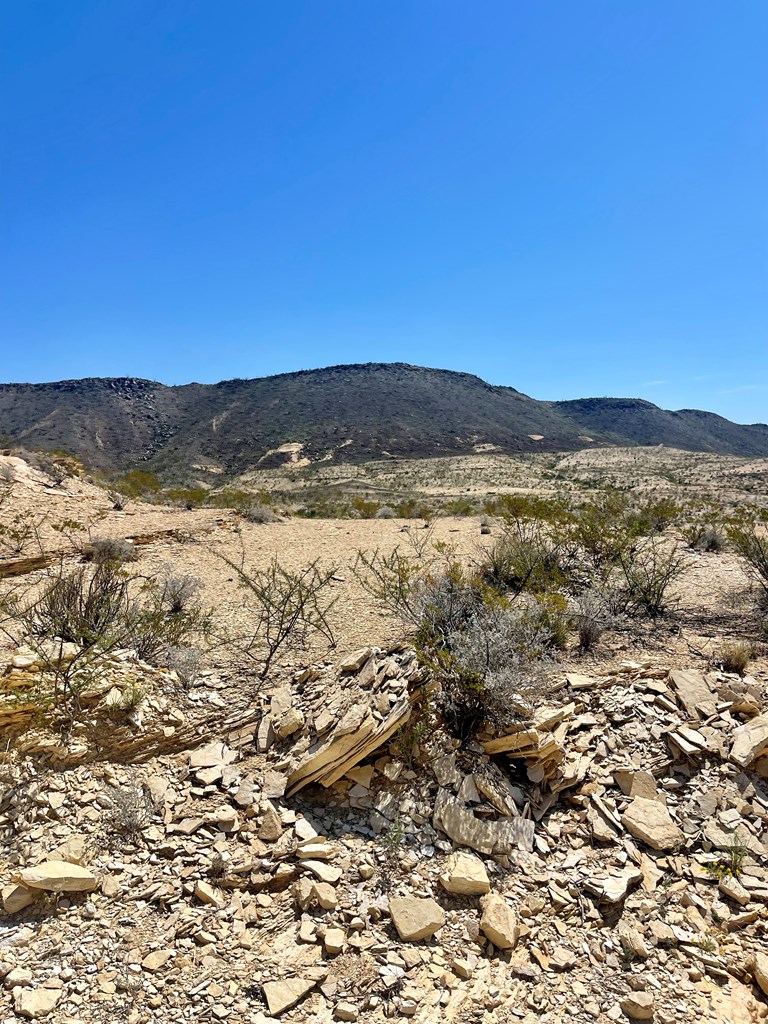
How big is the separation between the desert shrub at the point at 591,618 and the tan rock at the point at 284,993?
13.9 feet

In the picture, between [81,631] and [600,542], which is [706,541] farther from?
[81,631]

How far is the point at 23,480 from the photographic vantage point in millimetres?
14828

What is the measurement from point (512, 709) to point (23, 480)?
15790 millimetres

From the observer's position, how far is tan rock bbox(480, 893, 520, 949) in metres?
2.97

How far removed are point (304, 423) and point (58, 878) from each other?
6665 cm

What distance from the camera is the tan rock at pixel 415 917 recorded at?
2.94m

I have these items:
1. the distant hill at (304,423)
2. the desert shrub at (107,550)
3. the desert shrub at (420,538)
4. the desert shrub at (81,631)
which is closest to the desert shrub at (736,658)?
the desert shrub at (420,538)

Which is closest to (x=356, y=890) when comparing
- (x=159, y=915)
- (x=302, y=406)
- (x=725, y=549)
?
(x=159, y=915)

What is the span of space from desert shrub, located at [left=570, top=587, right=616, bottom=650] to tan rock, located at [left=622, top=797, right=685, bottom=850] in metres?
2.07

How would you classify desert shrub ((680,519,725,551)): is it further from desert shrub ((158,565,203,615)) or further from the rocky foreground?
desert shrub ((158,565,203,615))

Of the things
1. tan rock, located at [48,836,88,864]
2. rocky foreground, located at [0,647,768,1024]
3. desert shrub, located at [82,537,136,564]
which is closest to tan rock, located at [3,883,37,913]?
rocky foreground, located at [0,647,768,1024]

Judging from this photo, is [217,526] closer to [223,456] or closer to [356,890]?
[356,890]

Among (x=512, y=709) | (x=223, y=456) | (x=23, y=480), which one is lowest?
(x=512, y=709)

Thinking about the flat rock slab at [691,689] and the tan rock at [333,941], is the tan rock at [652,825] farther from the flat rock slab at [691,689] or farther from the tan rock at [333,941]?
the tan rock at [333,941]
